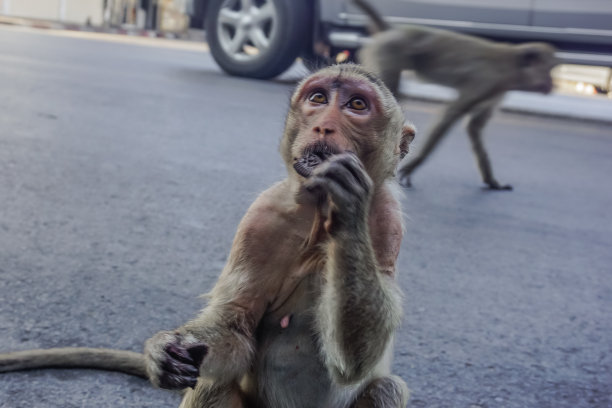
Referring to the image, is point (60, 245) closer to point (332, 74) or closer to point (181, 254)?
point (181, 254)

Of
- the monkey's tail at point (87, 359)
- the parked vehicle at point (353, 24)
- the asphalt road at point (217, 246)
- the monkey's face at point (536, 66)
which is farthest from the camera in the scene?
the parked vehicle at point (353, 24)

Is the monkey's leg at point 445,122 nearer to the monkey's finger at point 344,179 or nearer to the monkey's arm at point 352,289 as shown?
the monkey's arm at point 352,289

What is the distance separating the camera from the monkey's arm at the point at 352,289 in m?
1.62

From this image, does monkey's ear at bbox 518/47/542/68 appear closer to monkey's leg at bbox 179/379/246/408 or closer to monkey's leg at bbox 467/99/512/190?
monkey's leg at bbox 467/99/512/190

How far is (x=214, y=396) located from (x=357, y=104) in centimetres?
77

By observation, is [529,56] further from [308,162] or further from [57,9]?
[57,9]

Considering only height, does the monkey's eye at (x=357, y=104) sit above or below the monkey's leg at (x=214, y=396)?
above

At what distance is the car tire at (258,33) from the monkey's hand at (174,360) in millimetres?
7969

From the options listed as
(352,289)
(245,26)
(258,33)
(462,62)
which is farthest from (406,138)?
(245,26)

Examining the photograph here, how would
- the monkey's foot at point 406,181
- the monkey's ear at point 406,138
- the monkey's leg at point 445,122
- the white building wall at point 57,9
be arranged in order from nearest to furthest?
the monkey's ear at point 406,138 → the monkey's foot at point 406,181 → the monkey's leg at point 445,122 → the white building wall at point 57,9

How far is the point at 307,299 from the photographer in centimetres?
188

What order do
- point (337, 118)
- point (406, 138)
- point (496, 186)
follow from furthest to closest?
point (496, 186), point (406, 138), point (337, 118)

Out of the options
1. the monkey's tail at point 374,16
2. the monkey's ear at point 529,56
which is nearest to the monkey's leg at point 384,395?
the monkey's tail at point 374,16

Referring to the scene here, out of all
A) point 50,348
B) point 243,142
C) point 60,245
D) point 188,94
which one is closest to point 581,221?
point 243,142
